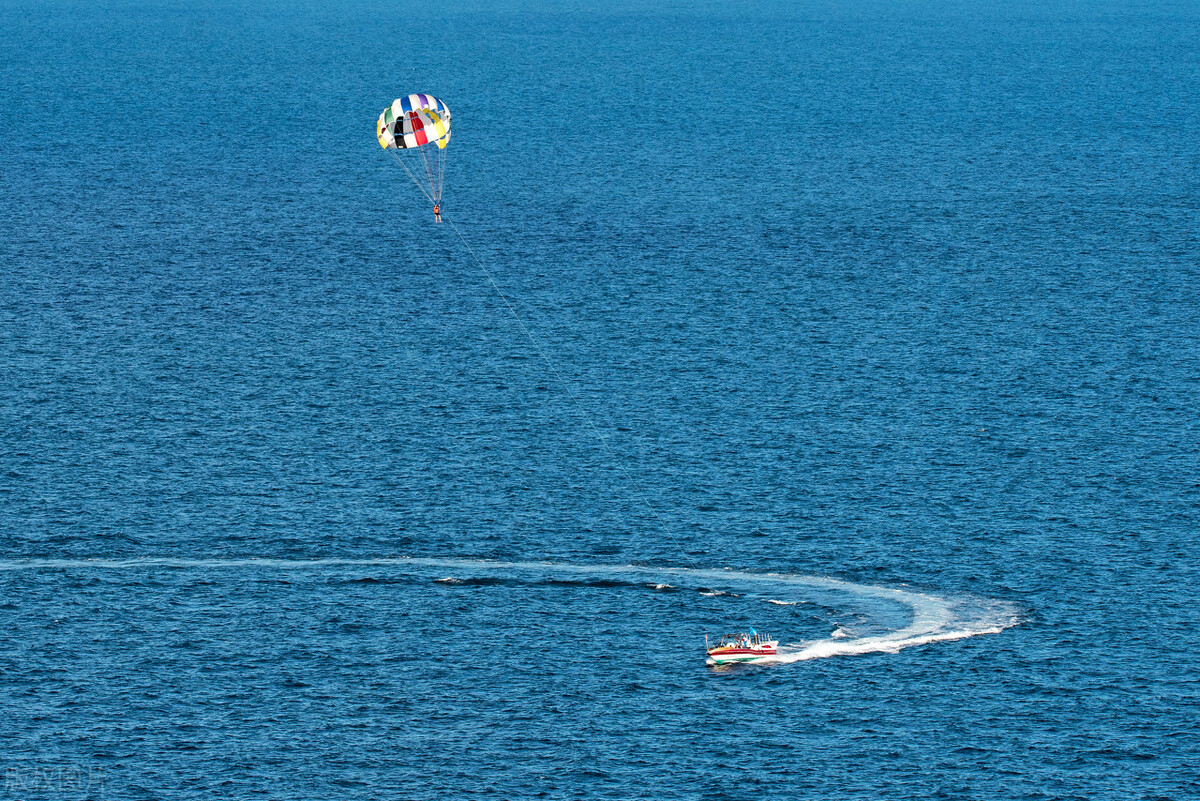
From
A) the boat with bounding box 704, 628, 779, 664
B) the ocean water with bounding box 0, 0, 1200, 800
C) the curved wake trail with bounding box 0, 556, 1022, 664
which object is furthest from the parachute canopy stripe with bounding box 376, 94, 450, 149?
the boat with bounding box 704, 628, 779, 664

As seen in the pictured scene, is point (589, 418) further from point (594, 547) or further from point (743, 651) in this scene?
point (743, 651)

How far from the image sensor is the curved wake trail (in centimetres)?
11619

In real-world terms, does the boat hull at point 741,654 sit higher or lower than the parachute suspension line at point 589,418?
lower

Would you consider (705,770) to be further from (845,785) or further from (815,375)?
(815,375)

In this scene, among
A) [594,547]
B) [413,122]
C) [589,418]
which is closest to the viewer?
[594,547]

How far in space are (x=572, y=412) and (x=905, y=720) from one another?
58.4 metres

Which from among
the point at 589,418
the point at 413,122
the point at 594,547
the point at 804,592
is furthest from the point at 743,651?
the point at 413,122

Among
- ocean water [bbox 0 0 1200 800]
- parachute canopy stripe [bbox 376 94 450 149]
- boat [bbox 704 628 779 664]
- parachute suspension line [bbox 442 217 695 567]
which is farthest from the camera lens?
parachute suspension line [bbox 442 217 695 567]

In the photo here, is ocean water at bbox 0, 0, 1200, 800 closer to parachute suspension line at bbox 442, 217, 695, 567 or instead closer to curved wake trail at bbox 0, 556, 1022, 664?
curved wake trail at bbox 0, 556, 1022, 664

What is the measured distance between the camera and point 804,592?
122000 mm

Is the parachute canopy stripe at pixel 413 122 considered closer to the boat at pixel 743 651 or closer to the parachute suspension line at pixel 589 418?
the parachute suspension line at pixel 589 418

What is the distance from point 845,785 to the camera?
10262 centimetres

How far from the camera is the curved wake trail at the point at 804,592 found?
11619 centimetres

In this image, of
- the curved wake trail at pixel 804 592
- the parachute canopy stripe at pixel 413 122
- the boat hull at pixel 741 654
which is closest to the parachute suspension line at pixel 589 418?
the curved wake trail at pixel 804 592
